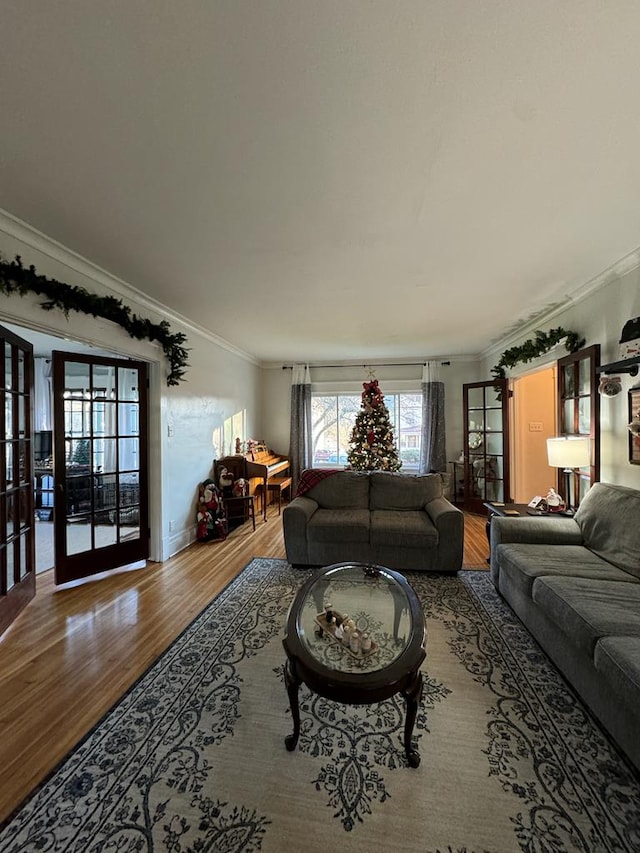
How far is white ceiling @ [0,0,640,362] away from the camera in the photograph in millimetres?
1099

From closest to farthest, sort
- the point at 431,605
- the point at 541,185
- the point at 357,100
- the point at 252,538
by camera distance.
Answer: the point at 357,100, the point at 541,185, the point at 431,605, the point at 252,538

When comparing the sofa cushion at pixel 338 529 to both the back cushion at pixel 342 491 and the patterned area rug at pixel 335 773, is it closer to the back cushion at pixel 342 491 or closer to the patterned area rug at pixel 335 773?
the back cushion at pixel 342 491

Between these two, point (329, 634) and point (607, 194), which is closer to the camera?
point (329, 634)

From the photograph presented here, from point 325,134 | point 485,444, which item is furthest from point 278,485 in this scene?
point 325,134

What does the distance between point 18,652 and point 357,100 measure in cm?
350

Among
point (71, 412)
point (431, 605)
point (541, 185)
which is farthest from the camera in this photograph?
point (71, 412)

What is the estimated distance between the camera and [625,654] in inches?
56.5

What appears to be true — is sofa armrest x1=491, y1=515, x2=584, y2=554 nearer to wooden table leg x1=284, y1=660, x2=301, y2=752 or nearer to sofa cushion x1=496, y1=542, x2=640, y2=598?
sofa cushion x1=496, y1=542, x2=640, y2=598

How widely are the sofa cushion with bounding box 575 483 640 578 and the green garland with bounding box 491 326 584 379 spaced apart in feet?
4.65

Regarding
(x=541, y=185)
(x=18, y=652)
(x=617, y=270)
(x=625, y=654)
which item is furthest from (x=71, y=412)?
(x=617, y=270)

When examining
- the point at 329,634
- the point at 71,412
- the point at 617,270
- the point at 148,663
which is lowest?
the point at 148,663

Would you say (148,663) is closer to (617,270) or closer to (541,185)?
(541,185)

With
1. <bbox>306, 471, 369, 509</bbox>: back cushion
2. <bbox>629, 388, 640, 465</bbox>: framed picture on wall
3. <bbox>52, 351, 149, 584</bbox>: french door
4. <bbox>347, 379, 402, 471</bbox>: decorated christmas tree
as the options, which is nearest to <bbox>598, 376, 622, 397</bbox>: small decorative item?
<bbox>629, 388, 640, 465</bbox>: framed picture on wall

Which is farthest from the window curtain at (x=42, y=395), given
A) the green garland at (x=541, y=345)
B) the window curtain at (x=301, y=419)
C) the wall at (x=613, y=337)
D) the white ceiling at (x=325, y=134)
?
the wall at (x=613, y=337)
